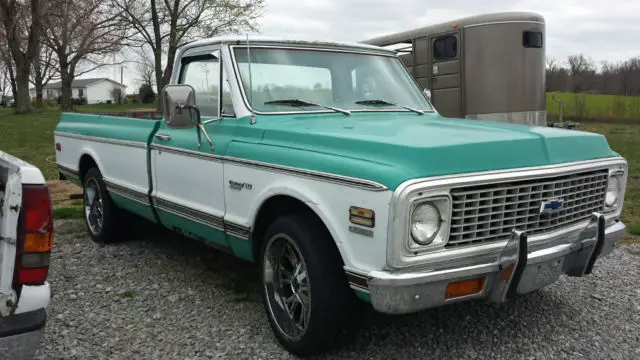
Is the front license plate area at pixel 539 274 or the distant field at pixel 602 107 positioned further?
the distant field at pixel 602 107

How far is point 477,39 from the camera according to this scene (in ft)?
33.8

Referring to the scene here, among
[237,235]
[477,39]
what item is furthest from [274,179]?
[477,39]

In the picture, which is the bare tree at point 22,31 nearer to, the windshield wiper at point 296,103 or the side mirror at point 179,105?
the side mirror at point 179,105

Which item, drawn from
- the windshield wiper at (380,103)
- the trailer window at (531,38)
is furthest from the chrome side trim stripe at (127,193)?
the trailer window at (531,38)

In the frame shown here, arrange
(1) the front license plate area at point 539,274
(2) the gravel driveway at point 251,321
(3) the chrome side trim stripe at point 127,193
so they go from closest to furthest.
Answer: (1) the front license plate area at point 539,274, (2) the gravel driveway at point 251,321, (3) the chrome side trim stripe at point 127,193

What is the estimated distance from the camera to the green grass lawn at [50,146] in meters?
7.52

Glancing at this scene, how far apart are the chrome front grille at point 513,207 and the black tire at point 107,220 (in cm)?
388

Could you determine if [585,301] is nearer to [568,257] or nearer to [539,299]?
[539,299]

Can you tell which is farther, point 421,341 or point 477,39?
point 477,39

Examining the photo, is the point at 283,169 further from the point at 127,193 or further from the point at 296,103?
the point at 127,193

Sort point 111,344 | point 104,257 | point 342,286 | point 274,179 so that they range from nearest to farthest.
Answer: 1. point 342,286
2. point 274,179
3. point 111,344
4. point 104,257

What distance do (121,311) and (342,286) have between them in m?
1.85

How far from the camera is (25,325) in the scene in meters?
2.54

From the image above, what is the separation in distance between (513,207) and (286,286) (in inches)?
56.2
